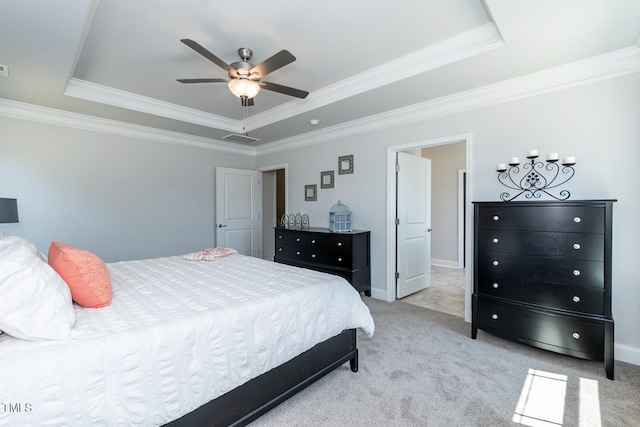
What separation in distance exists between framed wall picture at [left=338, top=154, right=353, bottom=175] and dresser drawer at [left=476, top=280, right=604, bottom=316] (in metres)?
2.27

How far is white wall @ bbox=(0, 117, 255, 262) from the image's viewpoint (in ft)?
11.5

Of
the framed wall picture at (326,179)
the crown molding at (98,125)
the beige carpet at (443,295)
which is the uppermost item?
the crown molding at (98,125)

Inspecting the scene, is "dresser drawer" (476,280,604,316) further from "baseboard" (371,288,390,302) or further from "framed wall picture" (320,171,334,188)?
"framed wall picture" (320,171,334,188)

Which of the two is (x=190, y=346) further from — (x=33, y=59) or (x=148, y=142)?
(x=148, y=142)

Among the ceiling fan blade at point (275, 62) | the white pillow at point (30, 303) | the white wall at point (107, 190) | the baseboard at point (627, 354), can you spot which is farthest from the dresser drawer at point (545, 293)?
the white wall at point (107, 190)

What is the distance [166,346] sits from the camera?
1302 millimetres

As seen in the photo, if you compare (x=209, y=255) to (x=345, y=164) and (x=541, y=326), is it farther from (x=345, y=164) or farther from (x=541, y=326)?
(x=541, y=326)

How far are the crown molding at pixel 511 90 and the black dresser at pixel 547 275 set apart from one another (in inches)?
44.6

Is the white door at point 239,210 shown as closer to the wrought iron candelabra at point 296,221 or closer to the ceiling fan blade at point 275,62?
the wrought iron candelabra at point 296,221

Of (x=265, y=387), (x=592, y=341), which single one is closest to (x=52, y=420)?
(x=265, y=387)

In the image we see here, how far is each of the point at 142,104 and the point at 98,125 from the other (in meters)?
0.87

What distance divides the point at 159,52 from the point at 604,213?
12.3 ft

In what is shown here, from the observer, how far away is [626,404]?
1866mm

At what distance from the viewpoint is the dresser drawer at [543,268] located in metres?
2.20
